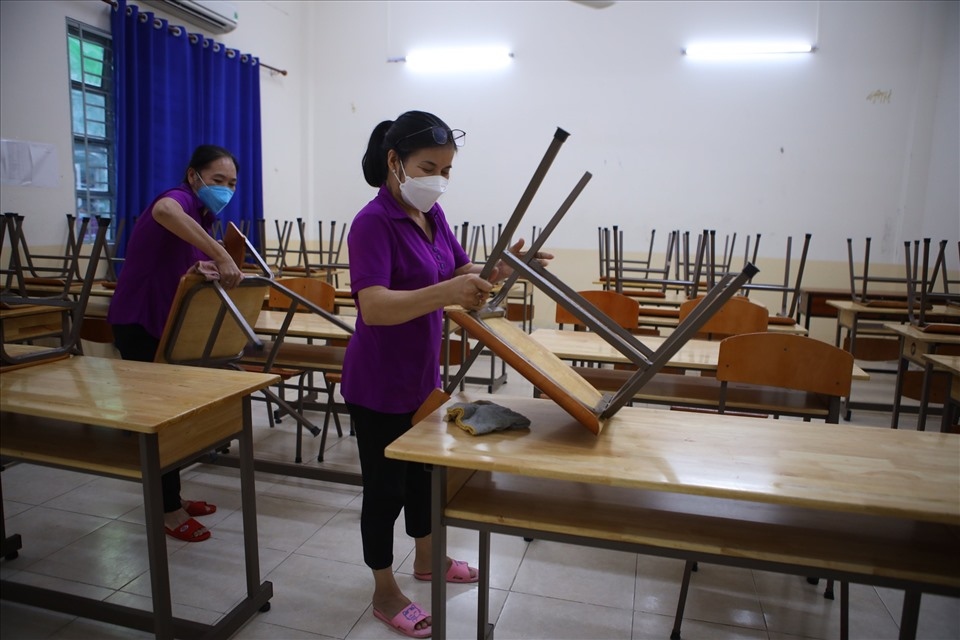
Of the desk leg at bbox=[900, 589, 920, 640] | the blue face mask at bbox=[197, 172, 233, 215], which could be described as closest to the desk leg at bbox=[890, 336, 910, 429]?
the desk leg at bbox=[900, 589, 920, 640]

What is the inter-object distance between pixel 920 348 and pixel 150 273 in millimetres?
3232

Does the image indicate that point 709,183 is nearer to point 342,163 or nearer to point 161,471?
point 342,163

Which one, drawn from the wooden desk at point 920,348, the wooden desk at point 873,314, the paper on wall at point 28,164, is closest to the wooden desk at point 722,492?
the wooden desk at point 920,348

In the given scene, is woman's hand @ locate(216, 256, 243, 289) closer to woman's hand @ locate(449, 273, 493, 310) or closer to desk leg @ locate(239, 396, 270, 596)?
desk leg @ locate(239, 396, 270, 596)

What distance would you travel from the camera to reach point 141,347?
200cm

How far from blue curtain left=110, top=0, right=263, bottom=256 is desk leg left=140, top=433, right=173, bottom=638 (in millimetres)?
3802

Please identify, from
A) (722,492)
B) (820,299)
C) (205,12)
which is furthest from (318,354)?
(820,299)

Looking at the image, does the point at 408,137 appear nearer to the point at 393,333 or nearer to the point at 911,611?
the point at 393,333

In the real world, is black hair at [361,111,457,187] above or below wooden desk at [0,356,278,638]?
above

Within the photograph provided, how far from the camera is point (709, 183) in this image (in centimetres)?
607

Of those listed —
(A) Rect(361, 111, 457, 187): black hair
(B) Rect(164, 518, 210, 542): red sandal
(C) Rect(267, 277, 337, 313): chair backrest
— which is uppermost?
(A) Rect(361, 111, 457, 187): black hair

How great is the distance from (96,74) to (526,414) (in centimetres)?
471

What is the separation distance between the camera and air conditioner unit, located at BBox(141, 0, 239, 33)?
480 centimetres

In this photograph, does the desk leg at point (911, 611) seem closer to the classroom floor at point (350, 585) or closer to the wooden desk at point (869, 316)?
the classroom floor at point (350, 585)
